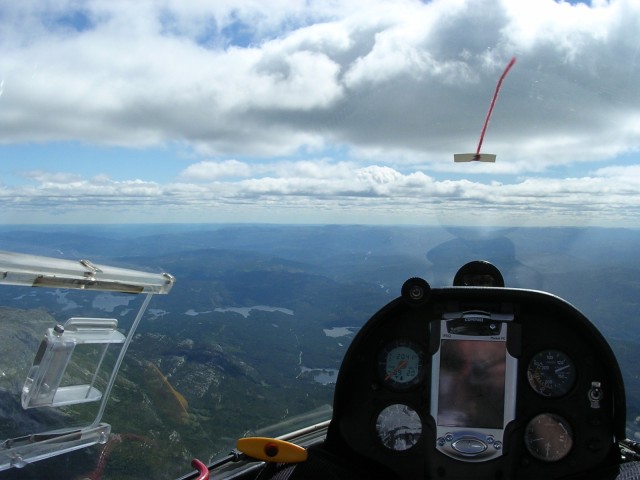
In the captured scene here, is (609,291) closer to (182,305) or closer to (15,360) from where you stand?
(15,360)

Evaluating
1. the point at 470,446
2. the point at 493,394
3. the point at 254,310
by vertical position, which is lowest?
the point at 254,310

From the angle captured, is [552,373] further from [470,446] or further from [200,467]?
[200,467]

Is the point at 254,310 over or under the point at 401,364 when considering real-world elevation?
under

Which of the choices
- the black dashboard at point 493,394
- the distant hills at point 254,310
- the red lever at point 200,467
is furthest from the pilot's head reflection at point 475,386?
the red lever at point 200,467

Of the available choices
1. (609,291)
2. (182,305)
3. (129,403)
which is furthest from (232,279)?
(129,403)

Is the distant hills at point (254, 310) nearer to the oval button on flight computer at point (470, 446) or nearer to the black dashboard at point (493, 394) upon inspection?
the black dashboard at point (493, 394)

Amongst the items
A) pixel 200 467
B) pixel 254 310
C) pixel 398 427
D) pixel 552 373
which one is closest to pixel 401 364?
pixel 398 427

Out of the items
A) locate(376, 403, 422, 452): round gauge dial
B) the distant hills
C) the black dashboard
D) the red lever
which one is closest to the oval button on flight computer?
the black dashboard
